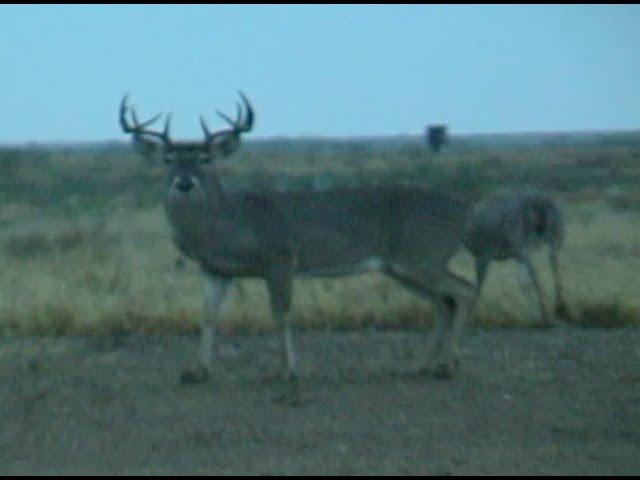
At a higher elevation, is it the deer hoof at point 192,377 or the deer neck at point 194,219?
the deer neck at point 194,219

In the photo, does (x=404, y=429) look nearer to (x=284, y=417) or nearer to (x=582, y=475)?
(x=284, y=417)

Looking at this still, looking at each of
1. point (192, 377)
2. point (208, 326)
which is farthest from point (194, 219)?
point (192, 377)

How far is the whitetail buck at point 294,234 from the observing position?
13.9 metres

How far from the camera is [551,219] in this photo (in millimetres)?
19438

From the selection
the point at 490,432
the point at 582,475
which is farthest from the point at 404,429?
the point at 582,475

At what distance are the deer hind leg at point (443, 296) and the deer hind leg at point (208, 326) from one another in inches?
59.6

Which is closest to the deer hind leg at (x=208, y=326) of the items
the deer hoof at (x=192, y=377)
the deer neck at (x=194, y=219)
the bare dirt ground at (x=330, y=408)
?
the deer hoof at (x=192, y=377)

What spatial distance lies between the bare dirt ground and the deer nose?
5.29 ft

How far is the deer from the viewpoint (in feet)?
61.9

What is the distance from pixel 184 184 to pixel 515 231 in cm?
631

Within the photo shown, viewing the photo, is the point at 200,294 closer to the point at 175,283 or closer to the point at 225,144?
the point at 175,283

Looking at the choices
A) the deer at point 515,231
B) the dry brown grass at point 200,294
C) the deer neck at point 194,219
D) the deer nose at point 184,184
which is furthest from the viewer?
the deer at point 515,231

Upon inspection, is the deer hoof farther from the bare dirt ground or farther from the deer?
the deer

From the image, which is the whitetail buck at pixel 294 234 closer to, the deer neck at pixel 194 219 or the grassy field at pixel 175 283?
the deer neck at pixel 194 219
